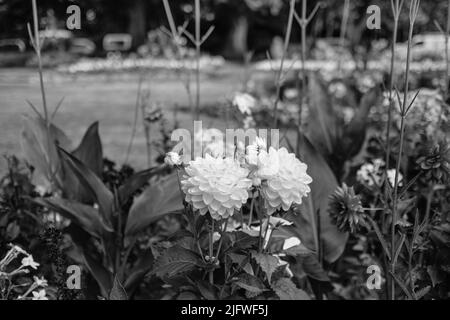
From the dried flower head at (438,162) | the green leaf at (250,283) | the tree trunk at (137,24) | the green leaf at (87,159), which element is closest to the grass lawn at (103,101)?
the green leaf at (87,159)

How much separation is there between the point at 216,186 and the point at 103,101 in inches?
317

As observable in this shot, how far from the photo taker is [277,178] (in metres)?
1.27

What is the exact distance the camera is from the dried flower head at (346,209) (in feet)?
5.15

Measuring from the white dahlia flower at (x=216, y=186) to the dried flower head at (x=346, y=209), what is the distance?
0.42 m

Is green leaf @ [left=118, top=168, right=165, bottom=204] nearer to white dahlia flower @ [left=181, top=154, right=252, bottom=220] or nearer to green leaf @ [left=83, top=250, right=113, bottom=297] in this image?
green leaf @ [left=83, top=250, right=113, bottom=297]

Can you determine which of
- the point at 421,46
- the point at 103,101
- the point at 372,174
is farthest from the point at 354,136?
the point at 421,46

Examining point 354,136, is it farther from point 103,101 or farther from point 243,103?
point 103,101

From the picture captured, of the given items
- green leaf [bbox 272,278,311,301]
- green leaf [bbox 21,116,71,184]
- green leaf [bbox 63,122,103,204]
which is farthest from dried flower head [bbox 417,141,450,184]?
green leaf [bbox 21,116,71,184]

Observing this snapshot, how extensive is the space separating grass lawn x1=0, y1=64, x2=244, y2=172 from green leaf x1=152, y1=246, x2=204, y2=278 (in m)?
0.98

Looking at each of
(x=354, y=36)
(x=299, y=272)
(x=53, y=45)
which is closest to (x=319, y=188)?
(x=299, y=272)

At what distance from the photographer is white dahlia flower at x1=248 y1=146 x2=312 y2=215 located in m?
1.26

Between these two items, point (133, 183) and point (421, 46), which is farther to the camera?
point (421, 46)

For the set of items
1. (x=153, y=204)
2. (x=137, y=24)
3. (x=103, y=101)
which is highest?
(x=137, y=24)

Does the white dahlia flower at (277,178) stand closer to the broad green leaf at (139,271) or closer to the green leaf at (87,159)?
the broad green leaf at (139,271)
